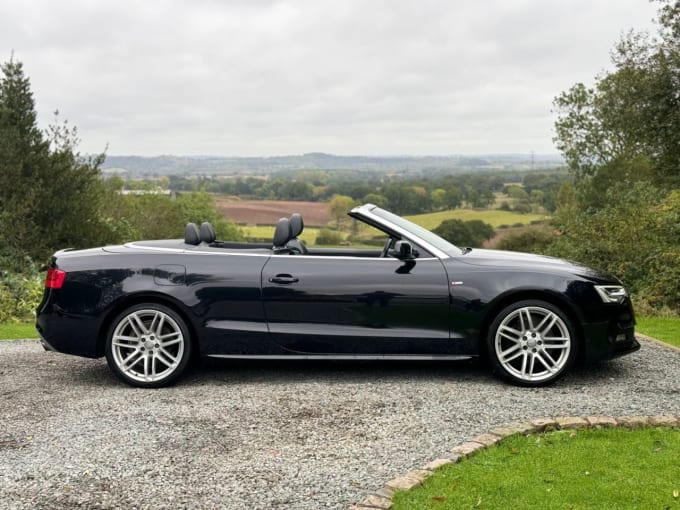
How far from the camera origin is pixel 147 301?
237 inches

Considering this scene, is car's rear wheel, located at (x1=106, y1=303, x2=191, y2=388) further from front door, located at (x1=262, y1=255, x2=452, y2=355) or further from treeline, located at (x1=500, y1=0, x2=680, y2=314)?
treeline, located at (x1=500, y1=0, x2=680, y2=314)

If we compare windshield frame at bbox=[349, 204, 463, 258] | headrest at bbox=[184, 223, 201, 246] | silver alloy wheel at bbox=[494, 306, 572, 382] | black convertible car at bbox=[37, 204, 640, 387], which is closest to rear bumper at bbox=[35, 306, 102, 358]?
black convertible car at bbox=[37, 204, 640, 387]

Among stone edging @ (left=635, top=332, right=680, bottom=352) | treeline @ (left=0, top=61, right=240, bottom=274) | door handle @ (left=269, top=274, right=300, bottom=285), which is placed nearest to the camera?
door handle @ (left=269, top=274, right=300, bottom=285)

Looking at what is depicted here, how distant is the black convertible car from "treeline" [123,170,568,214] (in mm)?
26517

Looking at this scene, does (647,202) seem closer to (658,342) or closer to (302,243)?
(658,342)

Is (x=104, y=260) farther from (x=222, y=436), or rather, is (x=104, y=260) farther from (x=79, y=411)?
(x=222, y=436)

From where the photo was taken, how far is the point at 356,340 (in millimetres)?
5883

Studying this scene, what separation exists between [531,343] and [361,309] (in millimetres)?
1443

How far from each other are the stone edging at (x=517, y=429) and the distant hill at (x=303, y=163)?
9590 cm

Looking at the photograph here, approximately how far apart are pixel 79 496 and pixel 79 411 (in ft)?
5.22

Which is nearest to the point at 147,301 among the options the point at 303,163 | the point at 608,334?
the point at 608,334

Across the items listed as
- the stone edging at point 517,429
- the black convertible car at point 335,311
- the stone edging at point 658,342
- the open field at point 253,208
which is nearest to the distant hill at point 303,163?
the open field at point 253,208

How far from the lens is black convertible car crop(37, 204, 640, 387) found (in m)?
5.85

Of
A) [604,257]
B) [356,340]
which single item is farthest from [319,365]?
[604,257]
